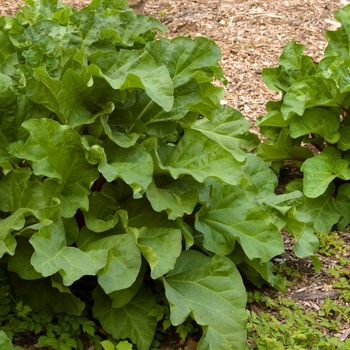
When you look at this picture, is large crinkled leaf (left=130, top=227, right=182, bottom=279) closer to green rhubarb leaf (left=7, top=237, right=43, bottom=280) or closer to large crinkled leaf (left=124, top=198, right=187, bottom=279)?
large crinkled leaf (left=124, top=198, right=187, bottom=279)

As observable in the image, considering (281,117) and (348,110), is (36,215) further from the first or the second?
(348,110)

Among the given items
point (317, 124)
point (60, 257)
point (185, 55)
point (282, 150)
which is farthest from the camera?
point (282, 150)

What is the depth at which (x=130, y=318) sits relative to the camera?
3.09 m

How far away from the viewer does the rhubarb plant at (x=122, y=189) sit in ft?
9.24

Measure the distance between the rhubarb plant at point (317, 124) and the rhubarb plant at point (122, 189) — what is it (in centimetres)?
65

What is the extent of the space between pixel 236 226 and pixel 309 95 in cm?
112

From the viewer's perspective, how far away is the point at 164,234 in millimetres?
3031

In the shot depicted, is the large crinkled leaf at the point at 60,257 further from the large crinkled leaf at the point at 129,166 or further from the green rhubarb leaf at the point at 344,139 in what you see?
the green rhubarb leaf at the point at 344,139

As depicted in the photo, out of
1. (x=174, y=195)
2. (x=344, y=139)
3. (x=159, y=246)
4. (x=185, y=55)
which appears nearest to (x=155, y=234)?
(x=159, y=246)

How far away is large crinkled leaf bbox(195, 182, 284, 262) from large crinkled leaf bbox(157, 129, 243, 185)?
34 cm

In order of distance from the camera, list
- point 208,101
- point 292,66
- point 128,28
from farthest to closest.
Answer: point 292,66 < point 128,28 < point 208,101

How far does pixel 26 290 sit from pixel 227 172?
44.2 inches

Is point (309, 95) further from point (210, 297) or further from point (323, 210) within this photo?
point (210, 297)

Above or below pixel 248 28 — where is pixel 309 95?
above
